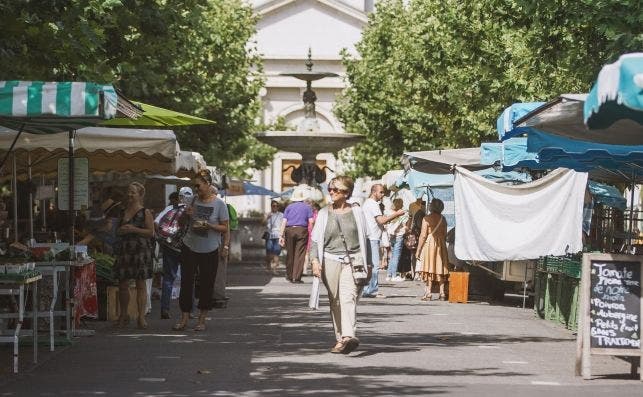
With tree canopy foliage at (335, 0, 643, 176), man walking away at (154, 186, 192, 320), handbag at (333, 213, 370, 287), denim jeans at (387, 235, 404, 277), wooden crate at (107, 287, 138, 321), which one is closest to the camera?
handbag at (333, 213, 370, 287)

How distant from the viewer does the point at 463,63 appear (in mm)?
37781

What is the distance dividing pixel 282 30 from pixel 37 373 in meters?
71.8

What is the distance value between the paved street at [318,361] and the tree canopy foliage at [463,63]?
3.72 meters

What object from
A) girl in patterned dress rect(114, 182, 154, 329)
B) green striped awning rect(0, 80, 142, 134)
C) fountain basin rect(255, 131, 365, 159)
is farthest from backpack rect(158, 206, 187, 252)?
fountain basin rect(255, 131, 365, 159)

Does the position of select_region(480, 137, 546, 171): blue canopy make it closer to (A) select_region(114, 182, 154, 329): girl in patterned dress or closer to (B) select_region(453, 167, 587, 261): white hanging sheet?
(B) select_region(453, 167, 587, 261): white hanging sheet

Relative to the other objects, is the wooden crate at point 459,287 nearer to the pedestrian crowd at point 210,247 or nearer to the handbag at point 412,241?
the pedestrian crowd at point 210,247

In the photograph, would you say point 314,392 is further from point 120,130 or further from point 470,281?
point 470,281

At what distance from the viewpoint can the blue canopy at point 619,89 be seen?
35.6ft

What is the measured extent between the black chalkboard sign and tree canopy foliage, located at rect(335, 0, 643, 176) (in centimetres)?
612

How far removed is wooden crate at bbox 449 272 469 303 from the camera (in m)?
25.5

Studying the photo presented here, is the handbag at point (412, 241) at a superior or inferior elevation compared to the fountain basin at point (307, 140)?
inferior

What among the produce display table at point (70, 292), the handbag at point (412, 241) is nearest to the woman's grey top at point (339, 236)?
the produce display table at point (70, 292)

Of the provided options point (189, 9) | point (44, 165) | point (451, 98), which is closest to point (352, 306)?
point (44, 165)

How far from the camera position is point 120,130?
19484mm
